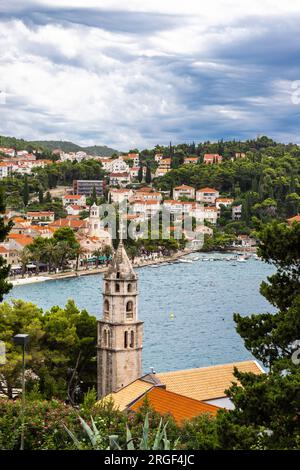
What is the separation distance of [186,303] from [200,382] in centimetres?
1667

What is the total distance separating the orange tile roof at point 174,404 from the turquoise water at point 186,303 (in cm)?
622

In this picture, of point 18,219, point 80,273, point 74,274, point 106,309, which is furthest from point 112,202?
point 106,309

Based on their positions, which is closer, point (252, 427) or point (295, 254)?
point (252, 427)

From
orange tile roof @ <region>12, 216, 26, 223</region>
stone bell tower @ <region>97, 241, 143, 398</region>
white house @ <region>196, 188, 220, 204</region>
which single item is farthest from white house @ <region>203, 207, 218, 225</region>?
stone bell tower @ <region>97, 241, 143, 398</region>

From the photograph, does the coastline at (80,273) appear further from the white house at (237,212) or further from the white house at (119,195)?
the white house at (119,195)

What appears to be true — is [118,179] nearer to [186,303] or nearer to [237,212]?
[237,212]

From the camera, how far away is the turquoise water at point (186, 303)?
1809 cm

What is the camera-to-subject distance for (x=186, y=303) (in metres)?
27.2

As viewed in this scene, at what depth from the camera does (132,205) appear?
54219mm

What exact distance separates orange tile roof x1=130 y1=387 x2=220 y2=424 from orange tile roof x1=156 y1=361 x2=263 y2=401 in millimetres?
644

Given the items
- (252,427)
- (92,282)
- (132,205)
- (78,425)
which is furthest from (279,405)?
(132,205)

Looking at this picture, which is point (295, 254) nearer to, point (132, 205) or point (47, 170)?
point (132, 205)
